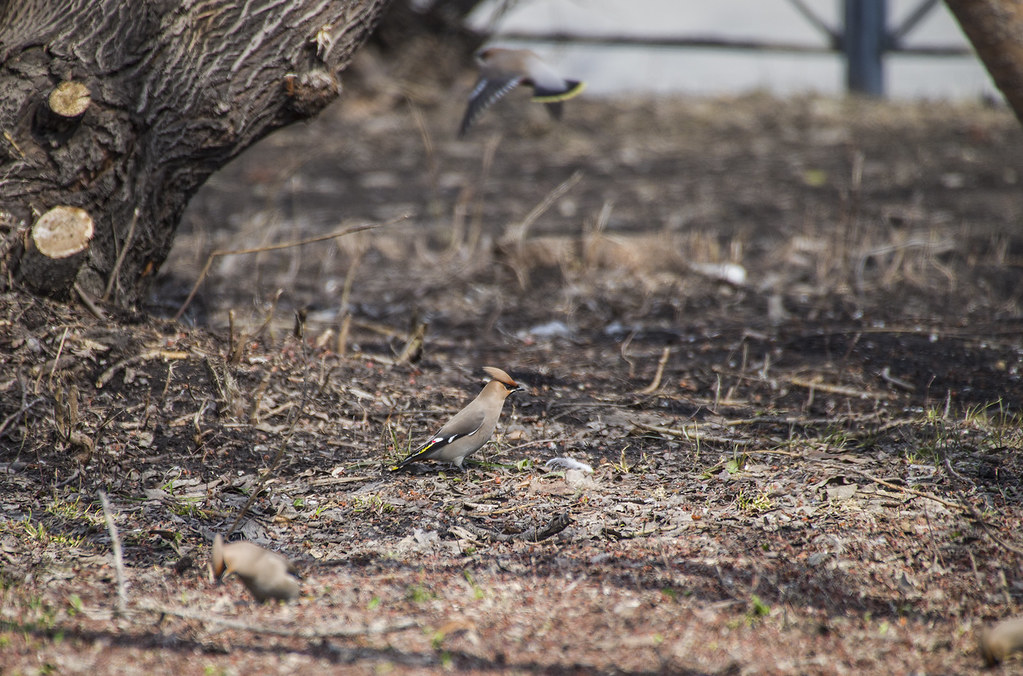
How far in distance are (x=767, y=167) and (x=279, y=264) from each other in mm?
4824

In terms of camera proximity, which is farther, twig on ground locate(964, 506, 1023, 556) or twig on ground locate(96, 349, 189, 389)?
twig on ground locate(96, 349, 189, 389)

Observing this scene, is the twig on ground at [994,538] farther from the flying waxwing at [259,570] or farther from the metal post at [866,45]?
the metal post at [866,45]

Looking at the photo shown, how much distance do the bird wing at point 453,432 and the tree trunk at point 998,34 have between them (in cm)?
298

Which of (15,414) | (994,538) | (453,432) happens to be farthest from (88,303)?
(994,538)

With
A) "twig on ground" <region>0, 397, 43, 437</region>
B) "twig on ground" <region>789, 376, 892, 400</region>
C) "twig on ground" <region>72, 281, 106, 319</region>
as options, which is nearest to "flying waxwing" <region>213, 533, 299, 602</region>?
"twig on ground" <region>0, 397, 43, 437</region>

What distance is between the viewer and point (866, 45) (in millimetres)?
12422

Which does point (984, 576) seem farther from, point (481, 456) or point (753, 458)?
point (481, 456)

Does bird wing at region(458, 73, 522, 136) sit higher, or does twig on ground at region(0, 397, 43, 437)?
bird wing at region(458, 73, 522, 136)

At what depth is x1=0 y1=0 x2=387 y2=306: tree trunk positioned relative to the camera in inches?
140

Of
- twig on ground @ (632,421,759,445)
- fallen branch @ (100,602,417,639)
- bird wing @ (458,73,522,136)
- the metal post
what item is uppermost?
bird wing @ (458,73,522,136)

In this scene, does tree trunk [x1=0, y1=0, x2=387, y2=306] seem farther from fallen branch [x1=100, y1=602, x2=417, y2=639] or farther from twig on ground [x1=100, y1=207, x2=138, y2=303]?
fallen branch [x1=100, y1=602, x2=417, y2=639]

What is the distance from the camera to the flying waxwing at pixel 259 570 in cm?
257

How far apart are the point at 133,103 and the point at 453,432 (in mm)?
1787

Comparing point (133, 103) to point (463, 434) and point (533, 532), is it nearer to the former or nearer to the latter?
point (463, 434)
